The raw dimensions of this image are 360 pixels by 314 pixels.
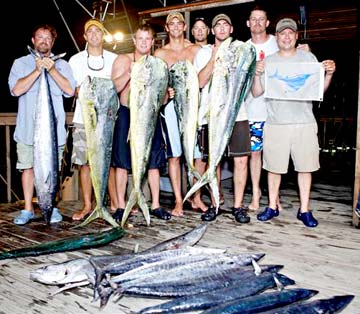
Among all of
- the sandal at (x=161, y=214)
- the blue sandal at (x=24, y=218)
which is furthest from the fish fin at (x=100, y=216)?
the blue sandal at (x=24, y=218)

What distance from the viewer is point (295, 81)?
13.0 ft

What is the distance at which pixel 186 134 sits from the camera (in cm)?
399

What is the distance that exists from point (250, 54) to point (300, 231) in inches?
62.6

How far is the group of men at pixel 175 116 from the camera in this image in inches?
159

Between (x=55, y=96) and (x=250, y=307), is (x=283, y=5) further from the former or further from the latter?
(x=250, y=307)

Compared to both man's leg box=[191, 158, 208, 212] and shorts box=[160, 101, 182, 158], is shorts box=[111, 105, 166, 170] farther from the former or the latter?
man's leg box=[191, 158, 208, 212]

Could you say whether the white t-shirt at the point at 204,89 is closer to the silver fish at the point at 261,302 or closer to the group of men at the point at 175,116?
the group of men at the point at 175,116

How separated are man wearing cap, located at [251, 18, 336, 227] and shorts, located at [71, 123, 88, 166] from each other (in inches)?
64.9

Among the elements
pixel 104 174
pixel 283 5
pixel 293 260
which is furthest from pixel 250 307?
pixel 283 5

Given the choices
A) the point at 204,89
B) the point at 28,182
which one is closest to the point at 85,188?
the point at 28,182

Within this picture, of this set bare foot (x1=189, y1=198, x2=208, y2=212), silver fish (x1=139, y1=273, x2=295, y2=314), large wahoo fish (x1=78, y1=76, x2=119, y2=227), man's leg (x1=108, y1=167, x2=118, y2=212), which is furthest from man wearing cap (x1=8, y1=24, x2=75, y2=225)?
silver fish (x1=139, y1=273, x2=295, y2=314)

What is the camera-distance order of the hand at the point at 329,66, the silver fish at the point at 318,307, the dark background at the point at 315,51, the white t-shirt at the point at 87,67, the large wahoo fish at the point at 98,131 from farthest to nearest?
1. the dark background at the point at 315,51
2. the white t-shirt at the point at 87,67
3. the large wahoo fish at the point at 98,131
4. the hand at the point at 329,66
5. the silver fish at the point at 318,307

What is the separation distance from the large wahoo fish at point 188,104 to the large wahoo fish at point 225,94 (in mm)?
144

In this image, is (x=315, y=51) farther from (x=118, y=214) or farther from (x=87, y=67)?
(x=118, y=214)
